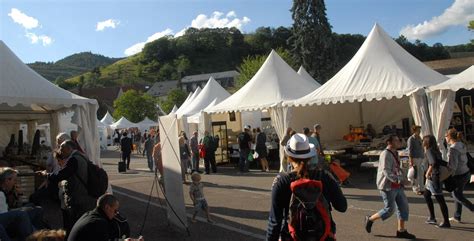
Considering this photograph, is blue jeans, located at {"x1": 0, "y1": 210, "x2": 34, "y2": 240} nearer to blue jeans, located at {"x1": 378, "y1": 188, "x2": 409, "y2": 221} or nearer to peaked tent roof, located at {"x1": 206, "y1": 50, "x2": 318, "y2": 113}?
blue jeans, located at {"x1": 378, "y1": 188, "x2": 409, "y2": 221}

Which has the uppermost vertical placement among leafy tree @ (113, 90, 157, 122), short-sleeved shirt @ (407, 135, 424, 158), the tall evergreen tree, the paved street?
the tall evergreen tree

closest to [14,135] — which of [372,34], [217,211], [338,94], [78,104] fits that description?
[78,104]

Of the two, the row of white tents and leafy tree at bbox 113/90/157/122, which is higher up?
leafy tree at bbox 113/90/157/122

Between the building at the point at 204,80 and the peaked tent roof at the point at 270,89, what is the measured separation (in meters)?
89.9

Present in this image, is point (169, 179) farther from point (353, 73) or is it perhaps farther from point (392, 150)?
point (353, 73)

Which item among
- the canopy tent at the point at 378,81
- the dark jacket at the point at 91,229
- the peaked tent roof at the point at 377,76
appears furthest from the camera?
the peaked tent roof at the point at 377,76

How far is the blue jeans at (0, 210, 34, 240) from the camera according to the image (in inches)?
217

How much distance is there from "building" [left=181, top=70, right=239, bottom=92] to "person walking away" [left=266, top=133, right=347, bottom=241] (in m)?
105

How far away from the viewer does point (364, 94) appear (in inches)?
516

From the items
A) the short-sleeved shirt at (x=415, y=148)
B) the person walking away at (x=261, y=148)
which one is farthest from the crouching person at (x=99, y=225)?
the person walking away at (x=261, y=148)

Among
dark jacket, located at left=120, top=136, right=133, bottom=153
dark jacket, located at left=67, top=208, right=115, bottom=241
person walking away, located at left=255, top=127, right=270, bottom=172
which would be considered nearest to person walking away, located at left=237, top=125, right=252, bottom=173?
person walking away, located at left=255, top=127, right=270, bottom=172

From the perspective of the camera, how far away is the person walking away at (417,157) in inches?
402

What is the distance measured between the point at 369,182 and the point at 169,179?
683cm

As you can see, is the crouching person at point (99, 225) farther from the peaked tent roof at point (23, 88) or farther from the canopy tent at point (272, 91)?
the canopy tent at point (272, 91)
